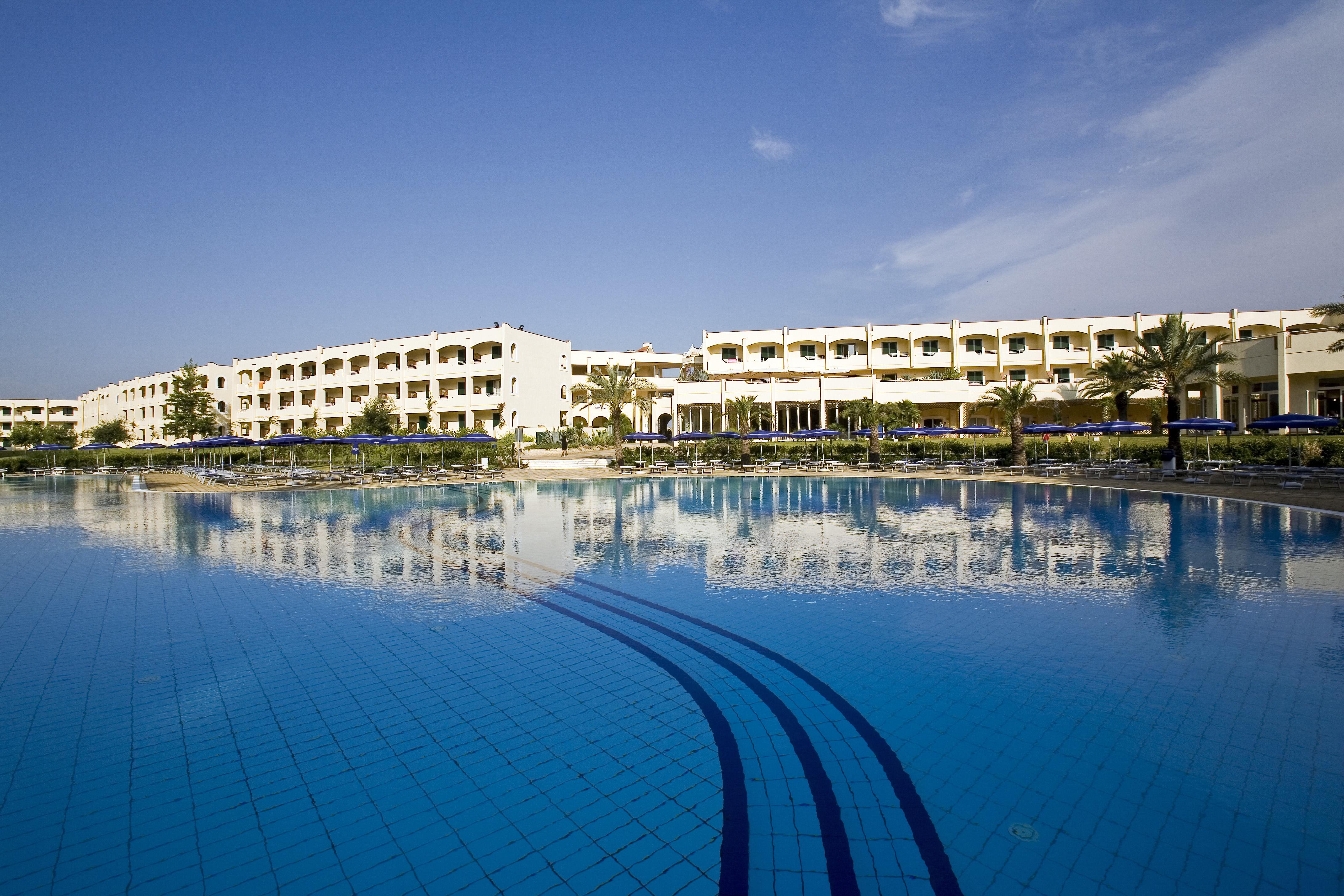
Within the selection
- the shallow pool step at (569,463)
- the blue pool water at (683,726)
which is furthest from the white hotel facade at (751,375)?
the blue pool water at (683,726)

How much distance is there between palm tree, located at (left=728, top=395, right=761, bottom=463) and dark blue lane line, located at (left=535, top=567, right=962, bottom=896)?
26058 millimetres

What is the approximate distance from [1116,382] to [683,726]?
3725 centimetres

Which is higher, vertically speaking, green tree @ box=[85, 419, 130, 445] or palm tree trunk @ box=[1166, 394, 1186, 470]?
green tree @ box=[85, 419, 130, 445]

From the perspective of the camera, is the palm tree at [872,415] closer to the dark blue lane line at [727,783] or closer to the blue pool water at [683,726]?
the blue pool water at [683,726]

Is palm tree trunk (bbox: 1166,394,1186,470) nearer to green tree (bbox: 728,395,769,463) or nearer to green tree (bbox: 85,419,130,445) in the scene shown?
green tree (bbox: 728,395,769,463)

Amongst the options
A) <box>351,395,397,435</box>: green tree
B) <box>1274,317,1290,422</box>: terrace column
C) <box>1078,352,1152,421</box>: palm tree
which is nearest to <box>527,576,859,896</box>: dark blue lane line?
<box>1078,352,1152,421</box>: palm tree

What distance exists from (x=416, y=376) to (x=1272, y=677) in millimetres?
47620

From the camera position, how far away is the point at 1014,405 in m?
31.5

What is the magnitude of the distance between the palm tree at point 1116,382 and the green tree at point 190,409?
57895 millimetres

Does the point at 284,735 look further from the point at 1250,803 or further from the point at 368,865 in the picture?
the point at 1250,803

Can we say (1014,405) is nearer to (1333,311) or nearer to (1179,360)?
(1179,360)

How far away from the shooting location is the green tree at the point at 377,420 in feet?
139

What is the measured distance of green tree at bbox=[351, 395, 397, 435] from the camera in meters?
42.2

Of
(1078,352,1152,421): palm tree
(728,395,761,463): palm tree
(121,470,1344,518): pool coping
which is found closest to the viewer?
(121,470,1344,518): pool coping
